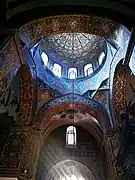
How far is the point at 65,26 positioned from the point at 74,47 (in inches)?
227

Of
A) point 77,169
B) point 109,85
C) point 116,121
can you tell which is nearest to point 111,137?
point 116,121

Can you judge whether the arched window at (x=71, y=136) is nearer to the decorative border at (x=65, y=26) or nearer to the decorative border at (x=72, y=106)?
the decorative border at (x=72, y=106)

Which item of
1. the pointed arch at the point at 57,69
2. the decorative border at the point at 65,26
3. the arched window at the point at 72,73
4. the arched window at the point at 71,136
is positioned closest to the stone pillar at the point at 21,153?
the arched window at the point at 71,136

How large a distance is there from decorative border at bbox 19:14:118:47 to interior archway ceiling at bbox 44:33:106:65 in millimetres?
5169

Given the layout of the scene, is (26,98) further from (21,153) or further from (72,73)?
(72,73)

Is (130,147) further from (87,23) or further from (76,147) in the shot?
(76,147)

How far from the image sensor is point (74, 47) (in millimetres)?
14547

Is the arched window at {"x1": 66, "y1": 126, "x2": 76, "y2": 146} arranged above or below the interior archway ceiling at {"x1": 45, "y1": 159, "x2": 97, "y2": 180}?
above

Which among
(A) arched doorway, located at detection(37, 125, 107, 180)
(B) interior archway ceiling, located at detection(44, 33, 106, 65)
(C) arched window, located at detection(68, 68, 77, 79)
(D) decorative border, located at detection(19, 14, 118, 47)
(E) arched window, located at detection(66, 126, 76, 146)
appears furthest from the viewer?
(E) arched window, located at detection(66, 126, 76, 146)

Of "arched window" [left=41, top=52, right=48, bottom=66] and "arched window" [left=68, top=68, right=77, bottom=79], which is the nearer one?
"arched window" [left=41, top=52, right=48, bottom=66]

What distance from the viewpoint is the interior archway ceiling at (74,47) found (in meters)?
14.2

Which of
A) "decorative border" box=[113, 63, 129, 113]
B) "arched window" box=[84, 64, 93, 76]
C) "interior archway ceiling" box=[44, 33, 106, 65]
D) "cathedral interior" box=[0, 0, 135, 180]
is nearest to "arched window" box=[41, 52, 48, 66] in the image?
"cathedral interior" box=[0, 0, 135, 180]

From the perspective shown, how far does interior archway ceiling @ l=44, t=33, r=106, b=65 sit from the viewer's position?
558 inches

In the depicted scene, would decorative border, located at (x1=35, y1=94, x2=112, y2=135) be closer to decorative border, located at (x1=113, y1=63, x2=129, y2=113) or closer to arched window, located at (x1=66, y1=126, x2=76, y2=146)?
decorative border, located at (x1=113, y1=63, x2=129, y2=113)
